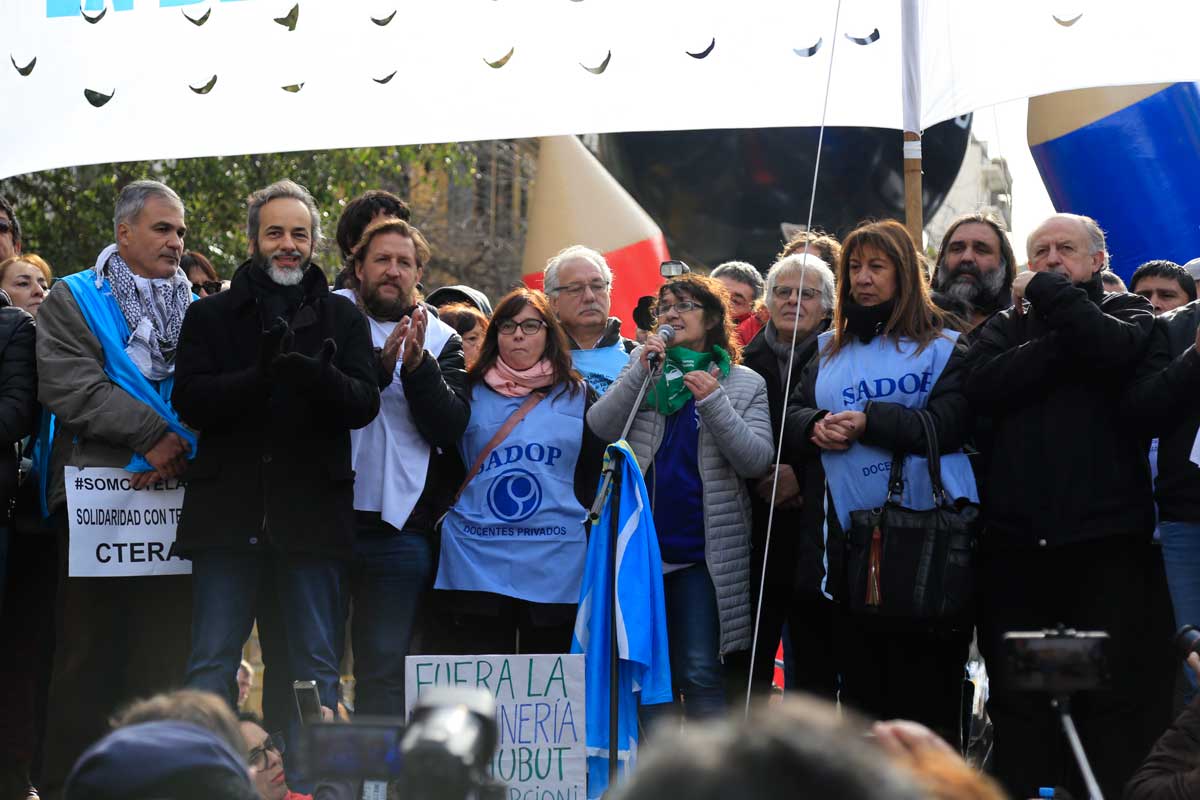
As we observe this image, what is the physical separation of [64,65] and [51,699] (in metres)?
2.17

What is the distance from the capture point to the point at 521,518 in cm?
585

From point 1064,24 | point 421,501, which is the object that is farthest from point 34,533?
point 1064,24

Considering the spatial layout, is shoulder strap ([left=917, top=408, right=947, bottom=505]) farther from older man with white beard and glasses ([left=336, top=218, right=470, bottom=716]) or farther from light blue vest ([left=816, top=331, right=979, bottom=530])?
older man with white beard and glasses ([left=336, top=218, right=470, bottom=716])

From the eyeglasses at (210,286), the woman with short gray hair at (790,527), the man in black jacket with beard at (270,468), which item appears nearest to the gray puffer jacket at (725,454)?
the woman with short gray hair at (790,527)

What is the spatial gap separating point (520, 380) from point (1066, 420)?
190 cm

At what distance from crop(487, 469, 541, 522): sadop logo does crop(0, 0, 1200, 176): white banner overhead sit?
3.92 ft

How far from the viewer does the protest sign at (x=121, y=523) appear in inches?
216

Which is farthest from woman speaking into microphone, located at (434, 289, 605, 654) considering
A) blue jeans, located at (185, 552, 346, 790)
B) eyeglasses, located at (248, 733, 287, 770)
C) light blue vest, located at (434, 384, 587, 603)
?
eyeglasses, located at (248, 733, 287, 770)

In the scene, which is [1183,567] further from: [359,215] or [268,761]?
[359,215]

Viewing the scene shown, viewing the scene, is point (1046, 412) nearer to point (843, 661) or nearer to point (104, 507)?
point (843, 661)

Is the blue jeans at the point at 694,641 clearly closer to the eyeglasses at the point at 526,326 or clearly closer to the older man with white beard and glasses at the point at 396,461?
the older man with white beard and glasses at the point at 396,461

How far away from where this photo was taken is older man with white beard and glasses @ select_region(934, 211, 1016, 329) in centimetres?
608

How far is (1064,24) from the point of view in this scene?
504cm

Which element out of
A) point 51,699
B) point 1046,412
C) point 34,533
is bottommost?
point 51,699
